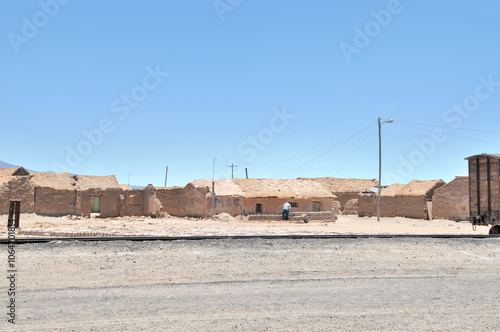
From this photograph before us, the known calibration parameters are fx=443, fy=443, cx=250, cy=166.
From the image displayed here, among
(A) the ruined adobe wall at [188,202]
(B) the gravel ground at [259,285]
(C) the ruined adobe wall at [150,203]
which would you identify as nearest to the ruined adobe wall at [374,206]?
(A) the ruined adobe wall at [188,202]

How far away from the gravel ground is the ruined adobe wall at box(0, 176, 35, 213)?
2323cm

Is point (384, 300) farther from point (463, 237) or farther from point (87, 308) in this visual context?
point (463, 237)

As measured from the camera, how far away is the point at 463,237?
16.5 meters

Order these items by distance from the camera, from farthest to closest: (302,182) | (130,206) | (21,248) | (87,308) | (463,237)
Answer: (302,182) → (130,206) → (463,237) → (21,248) → (87,308)

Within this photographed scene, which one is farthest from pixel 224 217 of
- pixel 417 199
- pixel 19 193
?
pixel 417 199

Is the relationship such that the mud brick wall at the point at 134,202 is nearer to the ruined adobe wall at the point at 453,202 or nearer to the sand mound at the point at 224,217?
the sand mound at the point at 224,217

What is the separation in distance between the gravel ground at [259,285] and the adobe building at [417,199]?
28.1 m

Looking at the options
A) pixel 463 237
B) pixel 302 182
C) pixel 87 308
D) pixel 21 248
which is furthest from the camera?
pixel 302 182

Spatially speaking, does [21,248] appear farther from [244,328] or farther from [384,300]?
[384,300]

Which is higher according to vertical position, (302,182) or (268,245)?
(302,182)

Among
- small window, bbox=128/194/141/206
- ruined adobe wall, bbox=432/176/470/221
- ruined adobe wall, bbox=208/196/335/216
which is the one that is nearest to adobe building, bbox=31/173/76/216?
small window, bbox=128/194/141/206

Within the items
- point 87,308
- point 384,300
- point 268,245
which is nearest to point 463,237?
point 268,245

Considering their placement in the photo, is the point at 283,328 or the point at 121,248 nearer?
the point at 283,328

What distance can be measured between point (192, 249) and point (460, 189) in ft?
115
